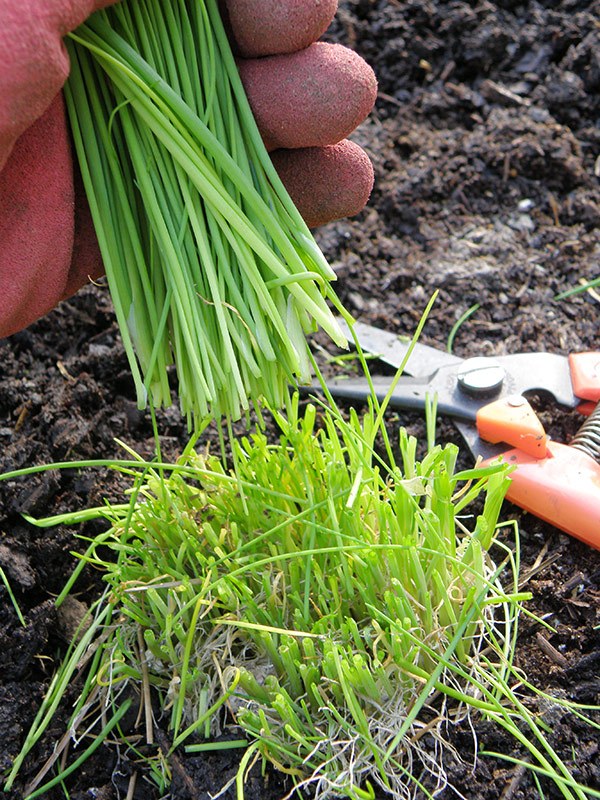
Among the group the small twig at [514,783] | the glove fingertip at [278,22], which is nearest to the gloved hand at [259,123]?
the glove fingertip at [278,22]

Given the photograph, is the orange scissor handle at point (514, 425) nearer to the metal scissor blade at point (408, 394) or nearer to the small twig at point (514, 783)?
the metal scissor blade at point (408, 394)

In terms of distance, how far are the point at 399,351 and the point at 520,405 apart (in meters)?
0.42

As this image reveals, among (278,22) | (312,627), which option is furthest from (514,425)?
(278,22)

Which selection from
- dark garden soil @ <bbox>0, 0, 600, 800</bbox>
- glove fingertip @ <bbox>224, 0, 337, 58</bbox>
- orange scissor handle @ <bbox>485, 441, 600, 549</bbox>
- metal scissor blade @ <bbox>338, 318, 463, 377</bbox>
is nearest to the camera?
glove fingertip @ <bbox>224, 0, 337, 58</bbox>

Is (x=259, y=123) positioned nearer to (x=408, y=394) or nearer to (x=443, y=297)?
(x=408, y=394)

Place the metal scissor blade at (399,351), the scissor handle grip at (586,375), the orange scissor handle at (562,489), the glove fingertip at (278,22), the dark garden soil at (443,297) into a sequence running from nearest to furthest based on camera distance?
the glove fingertip at (278,22), the dark garden soil at (443,297), the orange scissor handle at (562,489), the scissor handle grip at (586,375), the metal scissor blade at (399,351)

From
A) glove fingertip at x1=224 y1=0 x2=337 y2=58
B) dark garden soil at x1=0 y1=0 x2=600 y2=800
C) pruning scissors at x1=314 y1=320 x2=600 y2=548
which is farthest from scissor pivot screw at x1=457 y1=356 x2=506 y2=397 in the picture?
glove fingertip at x1=224 y1=0 x2=337 y2=58

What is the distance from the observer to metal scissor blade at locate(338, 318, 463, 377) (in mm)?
1910

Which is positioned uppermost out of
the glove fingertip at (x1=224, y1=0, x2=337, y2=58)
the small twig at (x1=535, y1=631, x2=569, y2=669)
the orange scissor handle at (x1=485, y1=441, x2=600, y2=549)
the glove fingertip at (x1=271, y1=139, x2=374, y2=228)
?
the glove fingertip at (x1=224, y1=0, x2=337, y2=58)

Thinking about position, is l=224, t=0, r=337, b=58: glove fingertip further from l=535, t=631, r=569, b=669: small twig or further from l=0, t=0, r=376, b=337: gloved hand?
l=535, t=631, r=569, b=669: small twig

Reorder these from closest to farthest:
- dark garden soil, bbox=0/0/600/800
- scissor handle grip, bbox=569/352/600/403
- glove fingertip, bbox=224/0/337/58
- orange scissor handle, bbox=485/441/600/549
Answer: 1. glove fingertip, bbox=224/0/337/58
2. dark garden soil, bbox=0/0/600/800
3. orange scissor handle, bbox=485/441/600/549
4. scissor handle grip, bbox=569/352/600/403

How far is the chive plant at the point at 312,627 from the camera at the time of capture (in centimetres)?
125

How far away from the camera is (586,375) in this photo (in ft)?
5.75

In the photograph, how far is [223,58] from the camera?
129 cm
